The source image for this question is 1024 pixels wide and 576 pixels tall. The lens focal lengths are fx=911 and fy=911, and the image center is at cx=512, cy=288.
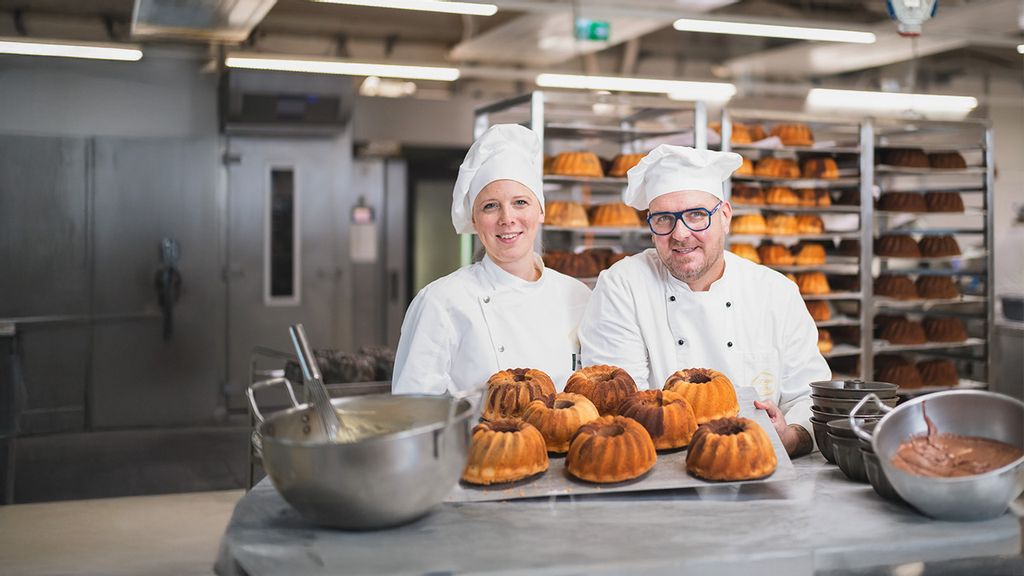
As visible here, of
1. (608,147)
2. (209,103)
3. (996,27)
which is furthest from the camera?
(996,27)

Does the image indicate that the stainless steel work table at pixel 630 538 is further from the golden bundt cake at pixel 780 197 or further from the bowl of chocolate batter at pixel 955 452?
the golden bundt cake at pixel 780 197

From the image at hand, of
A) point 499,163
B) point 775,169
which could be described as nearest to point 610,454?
point 499,163

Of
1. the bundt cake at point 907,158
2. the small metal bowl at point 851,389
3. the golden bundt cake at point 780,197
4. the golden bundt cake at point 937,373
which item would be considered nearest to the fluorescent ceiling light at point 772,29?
the bundt cake at point 907,158

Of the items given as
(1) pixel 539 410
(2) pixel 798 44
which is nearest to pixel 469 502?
(1) pixel 539 410

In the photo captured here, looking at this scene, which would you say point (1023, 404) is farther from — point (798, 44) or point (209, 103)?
point (798, 44)

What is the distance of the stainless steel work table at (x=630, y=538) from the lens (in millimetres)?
1233

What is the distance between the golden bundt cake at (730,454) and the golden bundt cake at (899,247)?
454cm

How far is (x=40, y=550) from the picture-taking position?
163 inches

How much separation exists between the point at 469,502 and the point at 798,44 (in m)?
8.05

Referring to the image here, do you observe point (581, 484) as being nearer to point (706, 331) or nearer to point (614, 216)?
point (706, 331)

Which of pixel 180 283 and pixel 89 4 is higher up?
pixel 89 4

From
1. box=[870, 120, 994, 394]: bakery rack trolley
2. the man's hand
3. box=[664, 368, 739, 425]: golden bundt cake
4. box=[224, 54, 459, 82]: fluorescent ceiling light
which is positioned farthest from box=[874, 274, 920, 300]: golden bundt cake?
box=[664, 368, 739, 425]: golden bundt cake

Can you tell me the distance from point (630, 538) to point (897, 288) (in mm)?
4949

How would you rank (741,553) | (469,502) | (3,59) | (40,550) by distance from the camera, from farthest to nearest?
1. (3,59)
2. (40,550)
3. (469,502)
4. (741,553)
